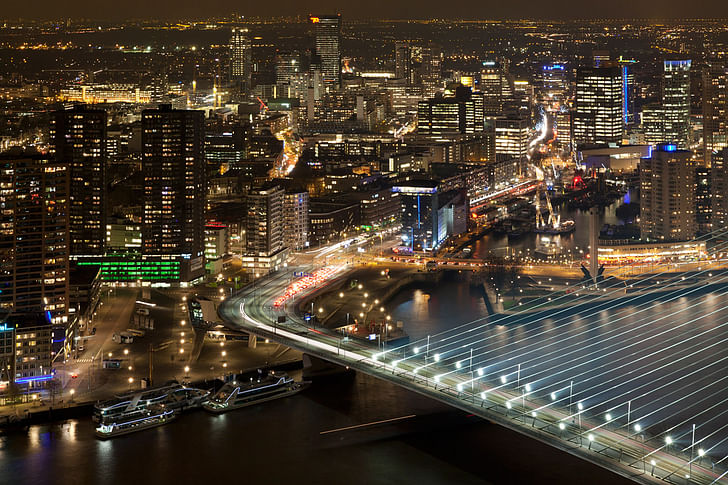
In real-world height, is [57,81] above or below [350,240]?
above

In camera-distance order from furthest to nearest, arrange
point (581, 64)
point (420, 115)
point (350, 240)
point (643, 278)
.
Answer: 1. point (581, 64)
2. point (420, 115)
3. point (350, 240)
4. point (643, 278)

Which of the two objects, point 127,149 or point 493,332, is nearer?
point 493,332

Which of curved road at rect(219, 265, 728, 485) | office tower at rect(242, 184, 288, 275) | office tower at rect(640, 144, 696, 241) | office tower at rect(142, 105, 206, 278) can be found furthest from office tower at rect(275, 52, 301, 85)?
curved road at rect(219, 265, 728, 485)

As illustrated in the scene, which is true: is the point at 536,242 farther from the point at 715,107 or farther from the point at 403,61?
the point at 403,61

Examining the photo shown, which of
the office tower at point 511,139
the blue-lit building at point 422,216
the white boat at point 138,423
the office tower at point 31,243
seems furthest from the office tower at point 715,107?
the white boat at point 138,423

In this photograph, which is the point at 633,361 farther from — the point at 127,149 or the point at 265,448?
the point at 127,149

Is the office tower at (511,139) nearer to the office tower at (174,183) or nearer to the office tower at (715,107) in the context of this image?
the office tower at (715,107)

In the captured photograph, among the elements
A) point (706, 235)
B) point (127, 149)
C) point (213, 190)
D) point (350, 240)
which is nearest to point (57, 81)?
point (127, 149)

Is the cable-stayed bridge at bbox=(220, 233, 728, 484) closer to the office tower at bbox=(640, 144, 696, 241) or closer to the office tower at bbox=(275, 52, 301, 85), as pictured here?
the office tower at bbox=(640, 144, 696, 241)
